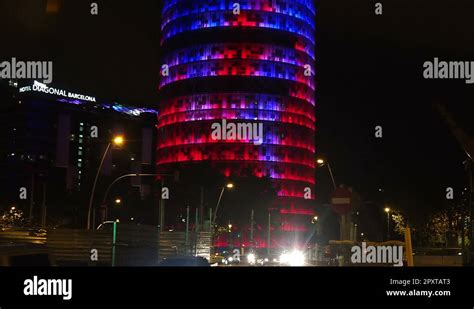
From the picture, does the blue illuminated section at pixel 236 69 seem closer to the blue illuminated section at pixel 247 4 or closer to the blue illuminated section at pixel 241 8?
the blue illuminated section at pixel 241 8

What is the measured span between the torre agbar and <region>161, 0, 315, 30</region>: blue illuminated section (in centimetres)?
24

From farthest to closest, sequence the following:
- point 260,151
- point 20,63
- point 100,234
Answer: point 260,151
point 100,234
point 20,63

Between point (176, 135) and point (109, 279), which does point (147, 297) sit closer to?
point (109, 279)

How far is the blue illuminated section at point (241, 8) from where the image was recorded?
171 metres

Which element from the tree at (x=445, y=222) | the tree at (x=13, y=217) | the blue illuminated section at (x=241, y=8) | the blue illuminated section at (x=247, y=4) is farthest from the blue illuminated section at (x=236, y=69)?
the tree at (x=445, y=222)

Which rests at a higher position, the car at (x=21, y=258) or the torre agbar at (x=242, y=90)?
the torre agbar at (x=242, y=90)

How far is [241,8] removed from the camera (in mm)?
169250

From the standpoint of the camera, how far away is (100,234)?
31.8 metres

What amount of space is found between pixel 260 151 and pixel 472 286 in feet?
515

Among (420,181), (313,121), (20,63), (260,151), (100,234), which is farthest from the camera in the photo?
(313,121)

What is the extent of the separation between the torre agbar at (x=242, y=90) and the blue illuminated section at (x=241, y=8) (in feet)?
0.79

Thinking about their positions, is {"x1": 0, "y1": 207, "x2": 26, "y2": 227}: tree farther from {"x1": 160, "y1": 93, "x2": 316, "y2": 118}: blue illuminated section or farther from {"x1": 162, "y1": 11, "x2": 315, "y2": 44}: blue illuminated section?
{"x1": 162, "y1": 11, "x2": 315, "y2": 44}: blue illuminated section

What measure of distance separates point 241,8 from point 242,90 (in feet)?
65.2

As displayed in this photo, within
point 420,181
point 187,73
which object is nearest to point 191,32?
point 187,73
